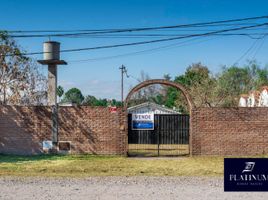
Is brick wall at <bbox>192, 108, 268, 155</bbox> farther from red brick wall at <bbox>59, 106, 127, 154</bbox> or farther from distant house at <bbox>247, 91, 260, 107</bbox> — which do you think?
distant house at <bbox>247, 91, 260, 107</bbox>

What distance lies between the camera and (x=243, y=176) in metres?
9.05

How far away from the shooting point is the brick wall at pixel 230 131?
16.7 metres

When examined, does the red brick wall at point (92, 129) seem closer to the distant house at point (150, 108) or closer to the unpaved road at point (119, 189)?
the unpaved road at point (119, 189)

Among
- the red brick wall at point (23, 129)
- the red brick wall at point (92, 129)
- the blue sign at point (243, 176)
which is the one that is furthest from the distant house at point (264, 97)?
the blue sign at point (243, 176)

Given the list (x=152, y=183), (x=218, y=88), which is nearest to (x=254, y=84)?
(x=218, y=88)

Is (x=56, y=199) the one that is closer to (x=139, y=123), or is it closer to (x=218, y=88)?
(x=139, y=123)

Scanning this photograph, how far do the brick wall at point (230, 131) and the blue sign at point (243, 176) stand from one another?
7402mm

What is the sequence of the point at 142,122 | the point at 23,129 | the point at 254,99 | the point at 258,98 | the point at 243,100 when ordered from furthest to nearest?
1. the point at 243,100
2. the point at 254,99
3. the point at 258,98
4. the point at 142,122
5. the point at 23,129

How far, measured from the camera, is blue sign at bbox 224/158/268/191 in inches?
356

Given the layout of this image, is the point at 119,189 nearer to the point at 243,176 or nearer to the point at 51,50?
the point at 243,176

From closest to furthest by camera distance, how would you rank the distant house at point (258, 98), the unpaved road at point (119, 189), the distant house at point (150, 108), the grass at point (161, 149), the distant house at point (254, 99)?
the unpaved road at point (119, 189) → the grass at point (161, 149) → the distant house at point (258, 98) → the distant house at point (254, 99) → the distant house at point (150, 108)

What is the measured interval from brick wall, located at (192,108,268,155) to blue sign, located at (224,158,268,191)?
24.3 ft

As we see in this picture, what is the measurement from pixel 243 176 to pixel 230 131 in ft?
25.9

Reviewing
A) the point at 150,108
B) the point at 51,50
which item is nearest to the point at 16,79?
the point at 51,50
